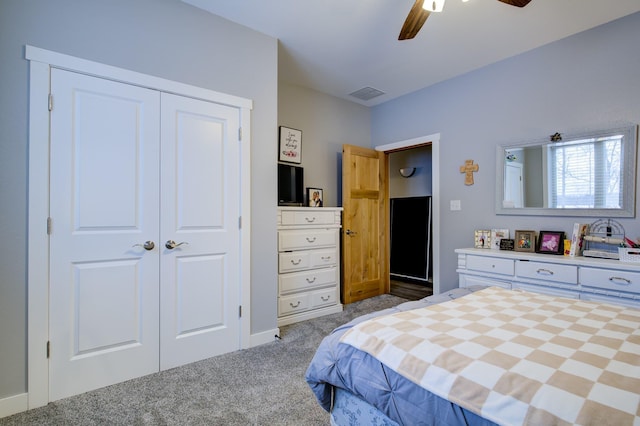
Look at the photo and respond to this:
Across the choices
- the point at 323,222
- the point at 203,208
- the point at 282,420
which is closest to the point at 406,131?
the point at 323,222

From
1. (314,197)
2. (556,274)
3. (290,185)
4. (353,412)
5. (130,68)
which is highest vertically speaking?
(130,68)

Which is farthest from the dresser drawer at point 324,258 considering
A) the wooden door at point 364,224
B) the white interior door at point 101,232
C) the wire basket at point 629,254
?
the wire basket at point 629,254

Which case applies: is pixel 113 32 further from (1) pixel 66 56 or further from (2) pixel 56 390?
(2) pixel 56 390

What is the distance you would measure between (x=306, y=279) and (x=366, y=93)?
2.50 meters

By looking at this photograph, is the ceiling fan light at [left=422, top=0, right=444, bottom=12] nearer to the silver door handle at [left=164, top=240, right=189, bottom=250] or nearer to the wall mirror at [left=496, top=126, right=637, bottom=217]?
the wall mirror at [left=496, top=126, right=637, bottom=217]

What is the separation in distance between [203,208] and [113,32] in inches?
50.9

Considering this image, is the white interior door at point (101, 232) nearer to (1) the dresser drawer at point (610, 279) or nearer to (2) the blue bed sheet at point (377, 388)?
(2) the blue bed sheet at point (377, 388)

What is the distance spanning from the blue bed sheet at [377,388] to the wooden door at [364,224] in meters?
2.47

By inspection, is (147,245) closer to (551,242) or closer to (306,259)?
(306,259)

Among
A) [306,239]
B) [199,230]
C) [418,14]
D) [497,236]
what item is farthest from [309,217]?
[418,14]

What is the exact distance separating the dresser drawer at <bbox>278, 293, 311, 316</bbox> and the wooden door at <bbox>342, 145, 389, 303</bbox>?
2.24 ft

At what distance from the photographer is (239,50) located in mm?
2551

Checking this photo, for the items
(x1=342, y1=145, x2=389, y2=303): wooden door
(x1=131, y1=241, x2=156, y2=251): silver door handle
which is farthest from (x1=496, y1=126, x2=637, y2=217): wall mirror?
(x1=131, y1=241, x2=156, y2=251): silver door handle

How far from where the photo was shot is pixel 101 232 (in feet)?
6.54
